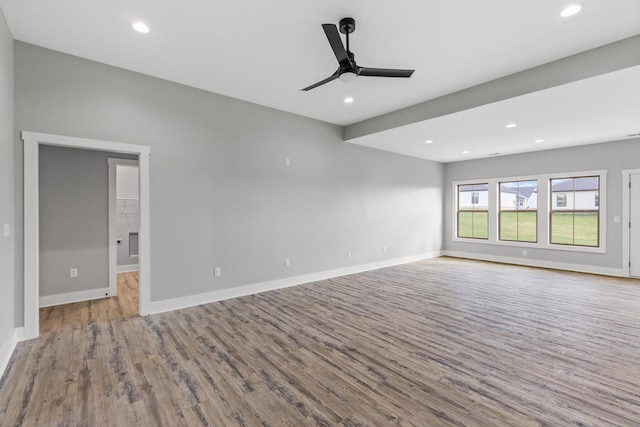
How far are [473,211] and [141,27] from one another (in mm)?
8261

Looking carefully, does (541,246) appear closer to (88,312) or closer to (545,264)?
(545,264)

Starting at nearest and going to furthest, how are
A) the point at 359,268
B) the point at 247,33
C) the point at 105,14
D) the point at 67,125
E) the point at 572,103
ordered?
the point at 105,14, the point at 247,33, the point at 67,125, the point at 572,103, the point at 359,268

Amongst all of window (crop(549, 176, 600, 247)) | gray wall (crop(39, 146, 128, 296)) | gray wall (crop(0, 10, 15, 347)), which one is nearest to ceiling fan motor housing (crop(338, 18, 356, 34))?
gray wall (crop(0, 10, 15, 347))

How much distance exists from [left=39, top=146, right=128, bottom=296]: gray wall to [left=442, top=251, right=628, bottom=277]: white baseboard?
8.17 m

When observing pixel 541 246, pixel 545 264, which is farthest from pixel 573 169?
pixel 545 264

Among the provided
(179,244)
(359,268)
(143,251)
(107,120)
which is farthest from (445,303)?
(107,120)

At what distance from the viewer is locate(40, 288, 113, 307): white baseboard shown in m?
4.03

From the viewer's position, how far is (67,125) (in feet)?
10.6

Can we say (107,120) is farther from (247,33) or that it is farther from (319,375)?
(319,375)

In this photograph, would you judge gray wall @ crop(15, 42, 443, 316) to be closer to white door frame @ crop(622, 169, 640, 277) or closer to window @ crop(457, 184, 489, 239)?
window @ crop(457, 184, 489, 239)

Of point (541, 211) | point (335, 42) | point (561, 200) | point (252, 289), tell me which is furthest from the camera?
point (541, 211)

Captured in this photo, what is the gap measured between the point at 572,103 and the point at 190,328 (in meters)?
5.54

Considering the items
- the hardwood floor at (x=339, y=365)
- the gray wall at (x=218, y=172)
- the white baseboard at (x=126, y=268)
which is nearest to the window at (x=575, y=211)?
the hardwood floor at (x=339, y=365)

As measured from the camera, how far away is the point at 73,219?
421cm
